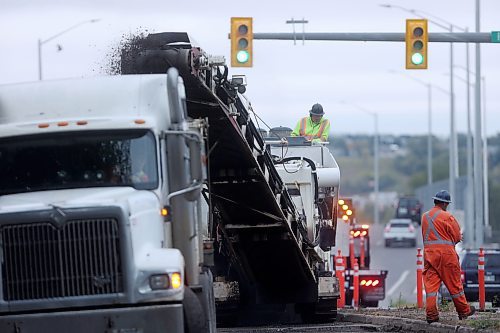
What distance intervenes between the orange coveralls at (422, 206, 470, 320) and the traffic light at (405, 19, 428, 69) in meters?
8.82

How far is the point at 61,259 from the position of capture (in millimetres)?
13383

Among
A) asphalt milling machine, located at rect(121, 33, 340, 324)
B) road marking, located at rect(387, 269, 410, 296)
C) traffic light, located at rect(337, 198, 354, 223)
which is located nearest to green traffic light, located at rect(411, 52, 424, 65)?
traffic light, located at rect(337, 198, 354, 223)

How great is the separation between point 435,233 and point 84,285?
275 inches

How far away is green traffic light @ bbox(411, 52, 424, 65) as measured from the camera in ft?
90.4

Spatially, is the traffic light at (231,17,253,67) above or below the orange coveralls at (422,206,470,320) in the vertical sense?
above

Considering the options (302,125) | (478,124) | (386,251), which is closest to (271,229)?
(302,125)

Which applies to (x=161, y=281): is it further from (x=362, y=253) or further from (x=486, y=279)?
(x=486, y=279)

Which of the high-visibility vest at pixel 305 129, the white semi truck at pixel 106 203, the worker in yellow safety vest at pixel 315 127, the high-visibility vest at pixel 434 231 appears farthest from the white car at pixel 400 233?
the white semi truck at pixel 106 203

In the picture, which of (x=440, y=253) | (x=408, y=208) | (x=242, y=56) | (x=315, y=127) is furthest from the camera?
(x=408, y=208)

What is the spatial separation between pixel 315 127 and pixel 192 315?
381 inches

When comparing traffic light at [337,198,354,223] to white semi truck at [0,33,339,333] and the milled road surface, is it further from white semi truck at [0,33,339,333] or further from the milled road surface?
white semi truck at [0,33,339,333]

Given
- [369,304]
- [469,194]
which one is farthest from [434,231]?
[469,194]

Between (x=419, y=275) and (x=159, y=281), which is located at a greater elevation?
(x=159, y=281)

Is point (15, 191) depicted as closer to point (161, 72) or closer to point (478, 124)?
point (161, 72)
